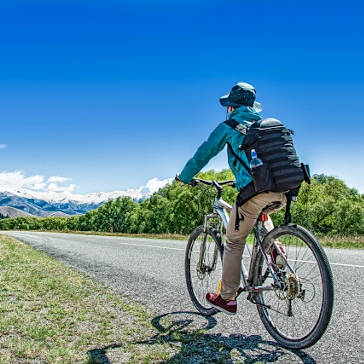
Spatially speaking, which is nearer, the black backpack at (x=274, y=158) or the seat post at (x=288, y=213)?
the black backpack at (x=274, y=158)

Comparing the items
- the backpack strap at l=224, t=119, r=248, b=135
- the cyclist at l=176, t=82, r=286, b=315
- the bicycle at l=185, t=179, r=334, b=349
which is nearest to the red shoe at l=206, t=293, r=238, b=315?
the cyclist at l=176, t=82, r=286, b=315

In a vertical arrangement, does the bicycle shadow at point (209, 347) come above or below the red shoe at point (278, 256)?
below

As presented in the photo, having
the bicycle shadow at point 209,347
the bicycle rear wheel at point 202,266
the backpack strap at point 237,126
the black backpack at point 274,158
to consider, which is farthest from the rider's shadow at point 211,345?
the backpack strap at point 237,126

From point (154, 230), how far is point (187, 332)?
72.9m

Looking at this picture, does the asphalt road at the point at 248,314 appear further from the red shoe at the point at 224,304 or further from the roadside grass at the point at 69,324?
the roadside grass at the point at 69,324

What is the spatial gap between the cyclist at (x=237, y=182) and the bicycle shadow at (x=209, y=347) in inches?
11.9

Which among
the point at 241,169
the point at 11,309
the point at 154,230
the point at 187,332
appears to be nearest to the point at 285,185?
the point at 241,169

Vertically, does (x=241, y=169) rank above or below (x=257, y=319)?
above

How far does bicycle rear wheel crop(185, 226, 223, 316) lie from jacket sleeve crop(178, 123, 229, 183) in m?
A: 0.84

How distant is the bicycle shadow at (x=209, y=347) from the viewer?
2.83 metres

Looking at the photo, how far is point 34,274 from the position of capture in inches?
251

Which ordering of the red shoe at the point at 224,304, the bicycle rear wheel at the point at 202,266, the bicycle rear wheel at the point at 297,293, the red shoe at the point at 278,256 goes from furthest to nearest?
the bicycle rear wheel at the point at 202,266
the red shoe at the point at 224,304
the red shoe at the point at 278,256
the bicycle rear wheel at the point at 297,293

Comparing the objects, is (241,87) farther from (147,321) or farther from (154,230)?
(154,230)

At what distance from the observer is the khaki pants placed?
324 centimetres
